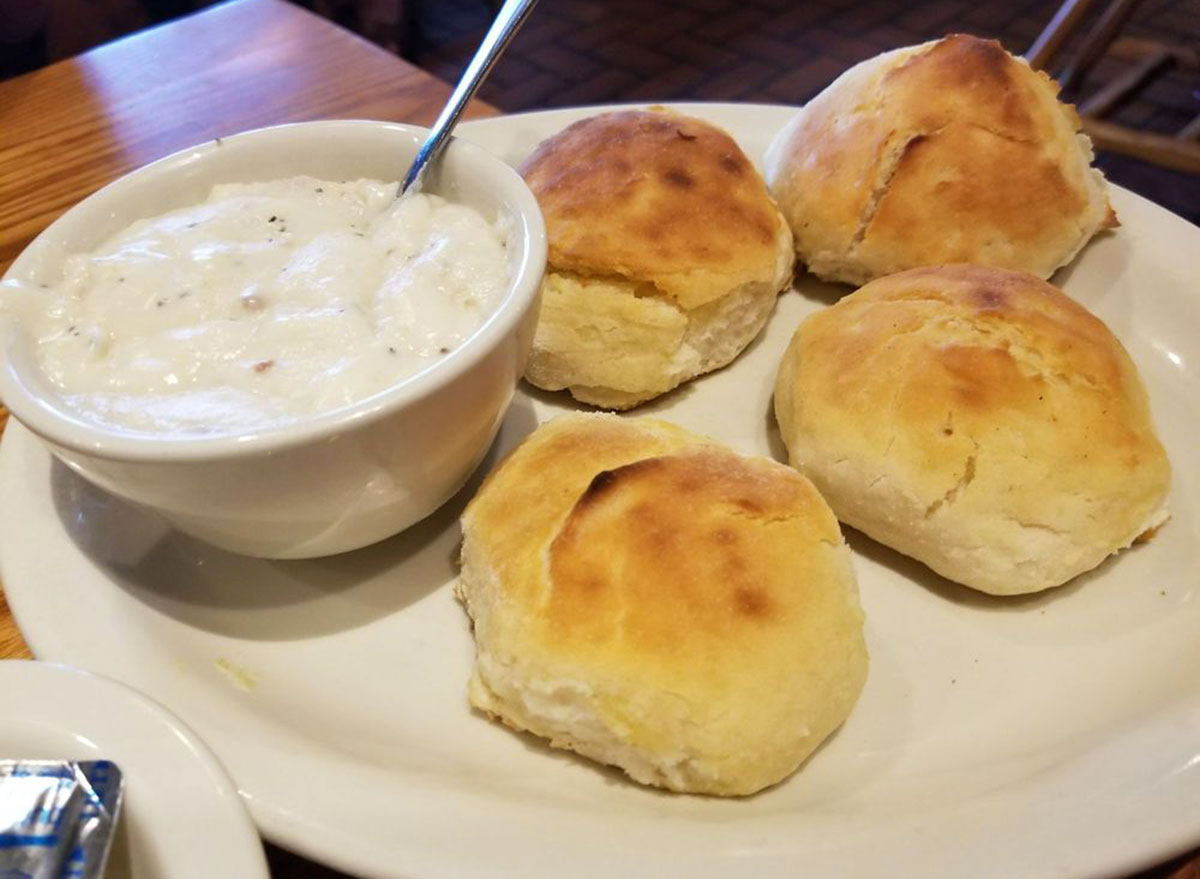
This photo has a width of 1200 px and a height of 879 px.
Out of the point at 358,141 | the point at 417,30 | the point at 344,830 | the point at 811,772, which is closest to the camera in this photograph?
the point at 344,830

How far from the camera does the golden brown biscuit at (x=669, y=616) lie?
2.89 ft

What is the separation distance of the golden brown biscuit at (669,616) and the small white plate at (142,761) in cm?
30

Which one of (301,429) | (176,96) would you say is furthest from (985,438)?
(176,96)

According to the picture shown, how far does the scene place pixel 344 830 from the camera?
32.9 inches

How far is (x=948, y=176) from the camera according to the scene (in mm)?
1363

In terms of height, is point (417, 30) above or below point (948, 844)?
below

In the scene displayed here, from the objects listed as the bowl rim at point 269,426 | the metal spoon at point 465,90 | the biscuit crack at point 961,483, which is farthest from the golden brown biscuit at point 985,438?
the metal spoon at point 465,90

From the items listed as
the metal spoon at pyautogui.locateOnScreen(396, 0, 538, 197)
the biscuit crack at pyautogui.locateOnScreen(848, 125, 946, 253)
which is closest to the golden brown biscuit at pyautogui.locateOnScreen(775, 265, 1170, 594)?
the biscuit crack at pyautogui.locateOnScreen(848, 125, 946, 253)

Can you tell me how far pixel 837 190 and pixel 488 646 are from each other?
0.83 meters

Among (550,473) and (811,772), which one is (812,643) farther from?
(550,473)

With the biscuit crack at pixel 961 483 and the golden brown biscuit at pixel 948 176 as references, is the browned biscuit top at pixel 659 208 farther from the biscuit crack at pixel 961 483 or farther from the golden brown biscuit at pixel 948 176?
the biscuit crack at pixel 961 483

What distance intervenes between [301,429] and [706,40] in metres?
3.94

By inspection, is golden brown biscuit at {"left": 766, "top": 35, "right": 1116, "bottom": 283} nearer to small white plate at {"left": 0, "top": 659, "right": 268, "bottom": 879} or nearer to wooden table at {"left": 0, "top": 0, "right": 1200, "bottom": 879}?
wooden table at {"left": 0, "top": 0, "right": 1200, "bottom": 879}

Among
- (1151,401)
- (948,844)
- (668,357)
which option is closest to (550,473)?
(668,357)
